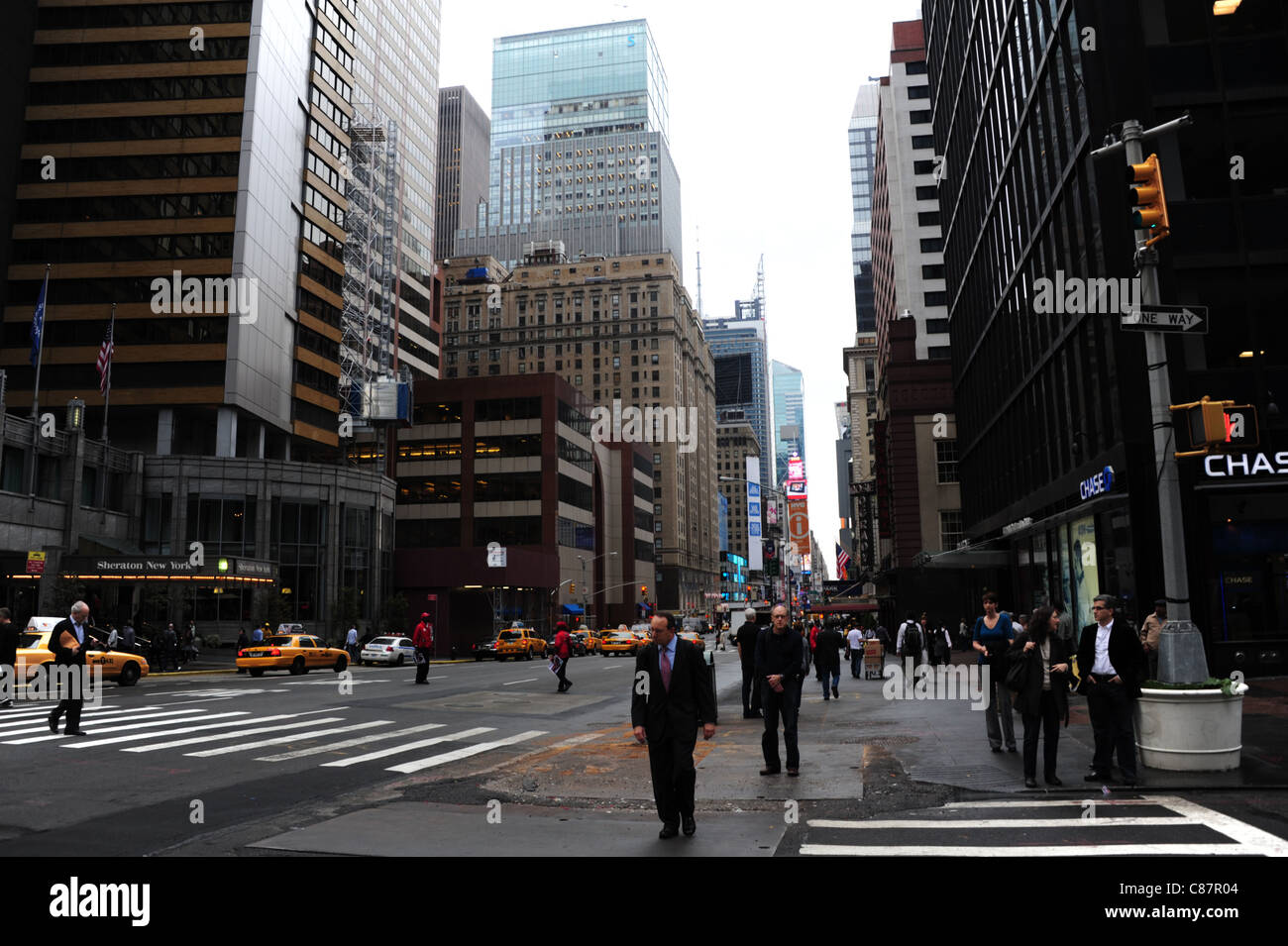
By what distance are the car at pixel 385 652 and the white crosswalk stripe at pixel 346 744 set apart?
25875mm

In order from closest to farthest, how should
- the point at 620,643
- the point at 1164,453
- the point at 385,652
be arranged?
the point at 1164,453, the point at 385,652, the point at 620,643

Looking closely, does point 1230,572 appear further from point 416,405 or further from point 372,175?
point 416,405

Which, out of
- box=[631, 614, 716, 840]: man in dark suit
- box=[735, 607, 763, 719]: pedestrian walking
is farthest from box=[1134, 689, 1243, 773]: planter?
box=[735, 607, 763, 719]: pedestrian walking

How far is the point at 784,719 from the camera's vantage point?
1044 cm

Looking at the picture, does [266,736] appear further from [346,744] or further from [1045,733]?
[1045,733]

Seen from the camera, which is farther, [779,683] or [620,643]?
[620,643]

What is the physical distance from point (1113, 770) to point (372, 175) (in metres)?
74.5

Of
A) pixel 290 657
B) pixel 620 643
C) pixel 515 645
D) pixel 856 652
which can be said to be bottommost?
pixel 620 643

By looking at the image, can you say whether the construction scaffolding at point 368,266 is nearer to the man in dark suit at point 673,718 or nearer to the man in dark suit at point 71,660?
the man in dark suit at point 71,660

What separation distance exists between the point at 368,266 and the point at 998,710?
6882cm

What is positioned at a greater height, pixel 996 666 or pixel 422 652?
pixel 996 666

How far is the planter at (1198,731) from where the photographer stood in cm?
943

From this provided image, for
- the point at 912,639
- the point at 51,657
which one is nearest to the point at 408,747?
the point at 51,657

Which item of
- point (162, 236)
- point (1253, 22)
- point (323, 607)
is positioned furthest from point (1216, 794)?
point (162, 236)
